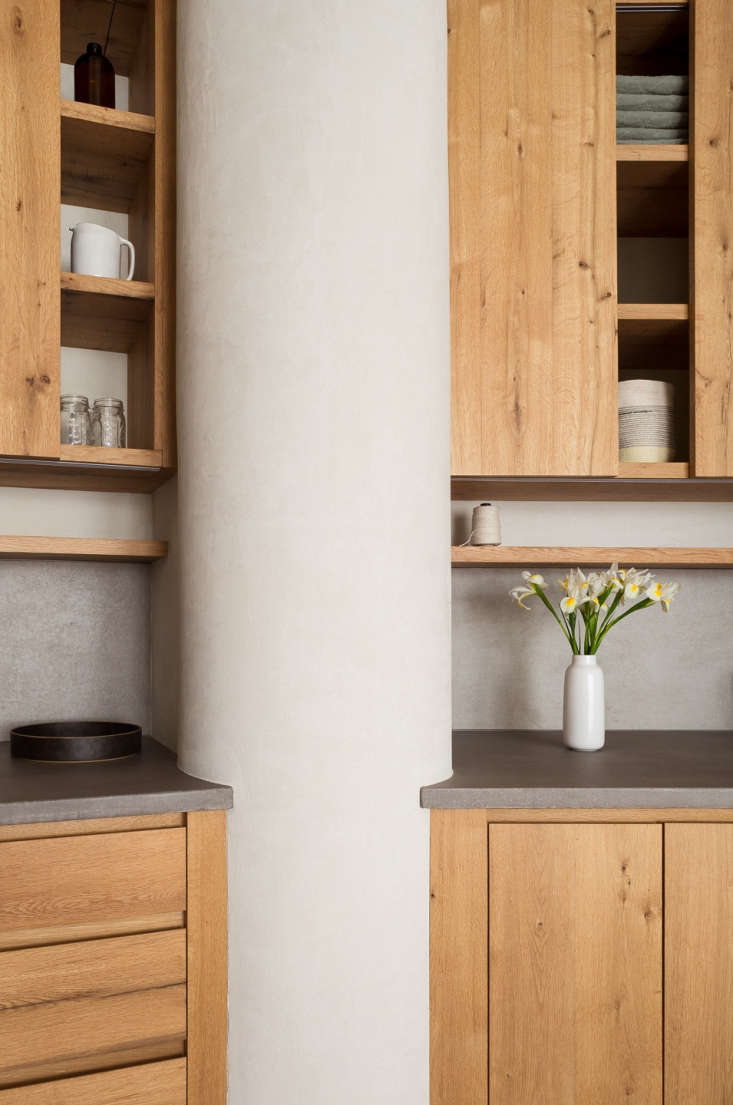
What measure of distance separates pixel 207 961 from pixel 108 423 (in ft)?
3.63

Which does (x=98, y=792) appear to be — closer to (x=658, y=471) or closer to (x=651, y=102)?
(x=658, y=471)

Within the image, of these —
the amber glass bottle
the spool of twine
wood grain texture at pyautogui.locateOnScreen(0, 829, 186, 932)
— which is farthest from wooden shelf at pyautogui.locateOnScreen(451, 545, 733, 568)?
the amber glass bottle

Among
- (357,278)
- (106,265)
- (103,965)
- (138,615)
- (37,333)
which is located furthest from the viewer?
(138,615)

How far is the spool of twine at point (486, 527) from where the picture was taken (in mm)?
2094

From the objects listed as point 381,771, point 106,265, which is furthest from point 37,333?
point 381,771

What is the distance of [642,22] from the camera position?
208 cm

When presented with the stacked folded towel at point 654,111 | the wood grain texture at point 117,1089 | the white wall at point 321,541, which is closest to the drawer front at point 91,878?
the white wall at point 321,541

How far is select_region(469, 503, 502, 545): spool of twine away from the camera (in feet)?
6.87

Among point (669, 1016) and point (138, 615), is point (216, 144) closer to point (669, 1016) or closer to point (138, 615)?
point (138, 615)

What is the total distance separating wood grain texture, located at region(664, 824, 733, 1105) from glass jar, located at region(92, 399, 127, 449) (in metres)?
1.37

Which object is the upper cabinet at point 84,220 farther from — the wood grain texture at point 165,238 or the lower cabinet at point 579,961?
the lower cabinet at point 579,961

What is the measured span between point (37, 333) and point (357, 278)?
67 cm

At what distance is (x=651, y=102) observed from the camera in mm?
2094

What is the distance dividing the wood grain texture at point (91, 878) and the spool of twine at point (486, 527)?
942 mm
